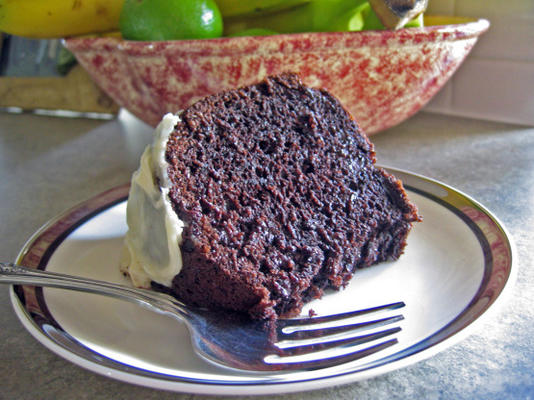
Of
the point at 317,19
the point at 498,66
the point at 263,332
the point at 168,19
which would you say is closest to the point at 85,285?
the point at 263,332

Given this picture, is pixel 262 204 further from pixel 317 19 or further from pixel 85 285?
pixel 317 19

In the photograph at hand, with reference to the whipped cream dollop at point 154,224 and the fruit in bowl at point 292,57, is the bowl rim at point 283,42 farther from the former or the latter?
the whipped cream dollop at point 154,224

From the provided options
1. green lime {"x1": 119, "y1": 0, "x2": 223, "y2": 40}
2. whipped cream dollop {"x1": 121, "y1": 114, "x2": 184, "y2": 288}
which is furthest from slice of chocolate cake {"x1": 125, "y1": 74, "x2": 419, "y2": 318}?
green lime {"x1": 119, "y1": 0, "x2": 223, "y2": 40}

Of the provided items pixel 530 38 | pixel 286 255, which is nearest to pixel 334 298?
pixel 286 255

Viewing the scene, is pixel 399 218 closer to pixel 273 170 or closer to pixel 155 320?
pixel 273 170

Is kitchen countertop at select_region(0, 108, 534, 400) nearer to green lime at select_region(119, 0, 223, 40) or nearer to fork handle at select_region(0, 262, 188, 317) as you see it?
fork handle at select_region(0, 262, 188, 317)
